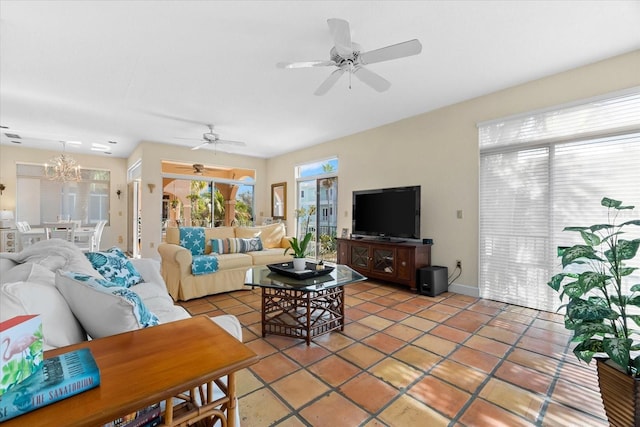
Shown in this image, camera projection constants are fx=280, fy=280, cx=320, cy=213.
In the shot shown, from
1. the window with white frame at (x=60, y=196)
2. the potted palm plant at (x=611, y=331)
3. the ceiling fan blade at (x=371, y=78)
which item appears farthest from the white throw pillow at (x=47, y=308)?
the window with white frame at (x=60, y=196)

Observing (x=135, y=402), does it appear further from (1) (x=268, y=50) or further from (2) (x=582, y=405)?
(1) (x=268, y=50)

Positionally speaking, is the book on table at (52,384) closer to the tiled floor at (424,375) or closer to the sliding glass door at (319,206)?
the tiled floor at (424,375)

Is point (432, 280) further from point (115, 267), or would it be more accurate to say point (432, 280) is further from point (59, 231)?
point (59, 231)

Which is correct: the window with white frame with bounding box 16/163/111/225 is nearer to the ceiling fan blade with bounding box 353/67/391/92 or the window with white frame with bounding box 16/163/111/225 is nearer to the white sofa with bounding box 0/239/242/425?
the white sofa with bounding box 0/239/242/425

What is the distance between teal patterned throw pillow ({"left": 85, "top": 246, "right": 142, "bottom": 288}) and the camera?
233cm

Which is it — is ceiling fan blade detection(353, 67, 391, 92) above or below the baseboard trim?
above

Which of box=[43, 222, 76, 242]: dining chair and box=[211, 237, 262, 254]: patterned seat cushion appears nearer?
box=[211, 237, 262, 254]: patterned seat cushion

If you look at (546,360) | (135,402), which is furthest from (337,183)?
(135,402)

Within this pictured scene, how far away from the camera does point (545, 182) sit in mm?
3260

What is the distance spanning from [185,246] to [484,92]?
183 inches

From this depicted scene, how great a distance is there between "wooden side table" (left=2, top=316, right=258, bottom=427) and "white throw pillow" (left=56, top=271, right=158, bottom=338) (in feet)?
0.21

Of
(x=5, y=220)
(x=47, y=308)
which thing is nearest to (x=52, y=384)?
(x=47, y=308)

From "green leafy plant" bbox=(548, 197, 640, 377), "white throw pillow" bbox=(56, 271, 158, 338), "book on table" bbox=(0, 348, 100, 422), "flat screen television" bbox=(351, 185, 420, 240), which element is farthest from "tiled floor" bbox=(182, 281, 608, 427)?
"flat screen television" bbox=(351, 185, 420, 240)

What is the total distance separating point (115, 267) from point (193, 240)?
1801mm
